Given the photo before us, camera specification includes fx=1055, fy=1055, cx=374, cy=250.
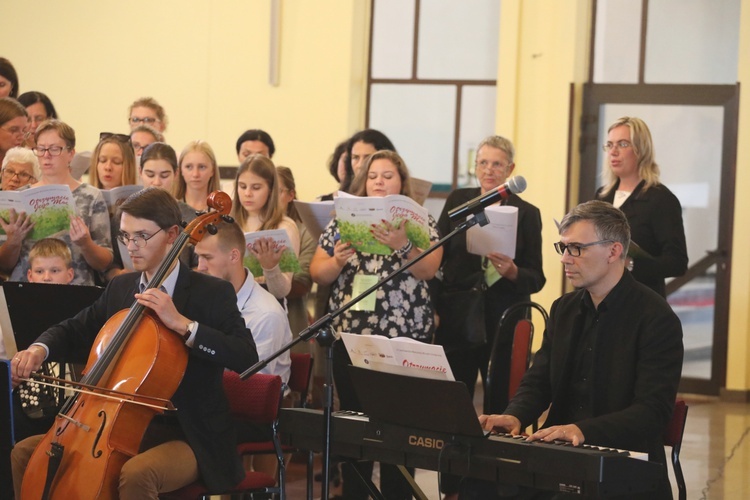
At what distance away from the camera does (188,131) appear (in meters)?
8.81

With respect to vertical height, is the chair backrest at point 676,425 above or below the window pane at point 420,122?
below

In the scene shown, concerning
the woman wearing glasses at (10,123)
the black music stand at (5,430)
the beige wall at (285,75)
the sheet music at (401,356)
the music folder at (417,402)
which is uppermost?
the beige wall at (285,75)

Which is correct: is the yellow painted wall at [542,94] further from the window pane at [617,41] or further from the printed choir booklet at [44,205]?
the printed choir booklet at [44,205]

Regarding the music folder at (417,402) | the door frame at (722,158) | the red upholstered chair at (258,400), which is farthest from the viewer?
the door frame at (722,158)

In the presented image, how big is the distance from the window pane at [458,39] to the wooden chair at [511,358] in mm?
3927

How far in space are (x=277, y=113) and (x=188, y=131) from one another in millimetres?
779

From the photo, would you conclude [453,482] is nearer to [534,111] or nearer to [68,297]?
[68,297]

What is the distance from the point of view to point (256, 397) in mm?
3727

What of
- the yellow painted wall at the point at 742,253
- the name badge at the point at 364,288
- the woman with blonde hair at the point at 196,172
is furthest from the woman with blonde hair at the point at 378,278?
the yellow painted wall at the point at 742,253

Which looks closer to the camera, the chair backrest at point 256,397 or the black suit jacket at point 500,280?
the chair backrest at point 256,397

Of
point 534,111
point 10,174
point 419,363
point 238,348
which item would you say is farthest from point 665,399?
point 534,111

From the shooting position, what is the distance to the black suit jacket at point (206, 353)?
11.0ft

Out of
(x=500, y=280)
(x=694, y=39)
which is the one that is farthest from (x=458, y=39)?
(x=500, y=280)

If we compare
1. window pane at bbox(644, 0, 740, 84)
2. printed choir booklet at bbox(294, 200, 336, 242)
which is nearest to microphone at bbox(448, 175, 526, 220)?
printed choir booklet at bbox(294, 200, 336, 242)
